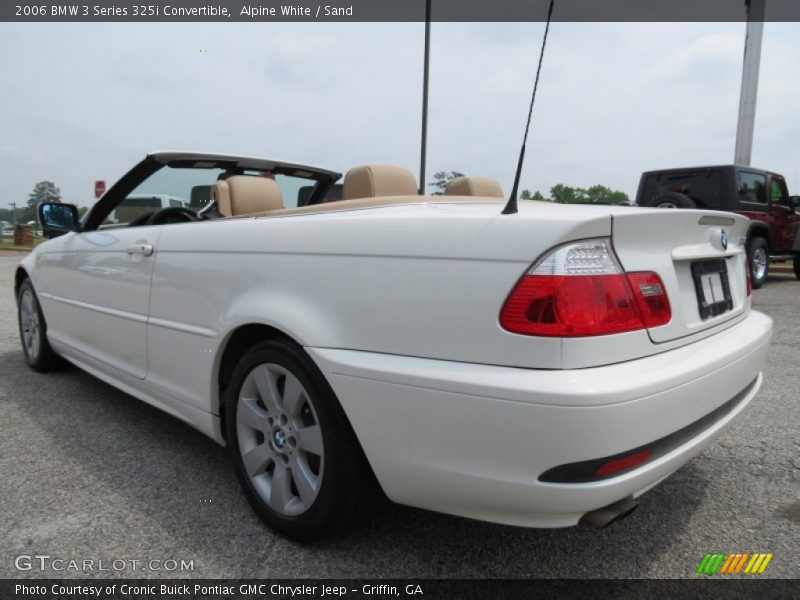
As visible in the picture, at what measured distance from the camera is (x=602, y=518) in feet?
5.00

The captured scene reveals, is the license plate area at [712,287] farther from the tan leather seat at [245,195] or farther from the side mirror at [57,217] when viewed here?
the side mirror at [57,217]

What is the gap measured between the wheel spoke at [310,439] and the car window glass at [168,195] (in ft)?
6.16

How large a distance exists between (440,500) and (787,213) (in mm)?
11930

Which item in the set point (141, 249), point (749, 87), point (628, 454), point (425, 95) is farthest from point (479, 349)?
point (749, 87)

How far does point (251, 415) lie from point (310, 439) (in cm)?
34

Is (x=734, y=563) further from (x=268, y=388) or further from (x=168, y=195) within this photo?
(x=168, y=195)

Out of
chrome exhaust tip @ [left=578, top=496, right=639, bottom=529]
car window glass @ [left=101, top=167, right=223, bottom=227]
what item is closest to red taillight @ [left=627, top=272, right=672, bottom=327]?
chrome exhaust tip @ [left=578, top=496, right=639, bottom=529]

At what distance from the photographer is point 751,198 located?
1007 centimetres

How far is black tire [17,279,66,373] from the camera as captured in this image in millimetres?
Answer: 4074

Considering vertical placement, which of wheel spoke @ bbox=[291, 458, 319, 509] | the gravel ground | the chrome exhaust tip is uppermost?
the chrome exhaust tip

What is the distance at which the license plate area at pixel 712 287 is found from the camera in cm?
190

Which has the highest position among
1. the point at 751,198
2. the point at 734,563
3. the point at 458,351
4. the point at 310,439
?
the point at 751,198

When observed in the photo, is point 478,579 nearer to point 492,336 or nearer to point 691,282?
point 492,336

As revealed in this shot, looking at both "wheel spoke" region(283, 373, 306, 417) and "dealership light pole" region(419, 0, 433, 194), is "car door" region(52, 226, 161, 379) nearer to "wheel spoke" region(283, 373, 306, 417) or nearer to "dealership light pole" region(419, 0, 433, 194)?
"wheel spoke" region(283, 373, 306, 417)
